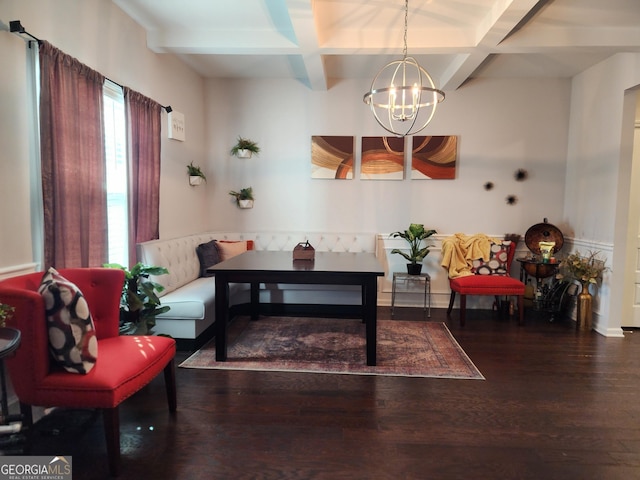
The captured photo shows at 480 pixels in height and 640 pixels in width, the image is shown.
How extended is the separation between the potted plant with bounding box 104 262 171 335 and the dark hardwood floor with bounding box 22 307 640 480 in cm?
42

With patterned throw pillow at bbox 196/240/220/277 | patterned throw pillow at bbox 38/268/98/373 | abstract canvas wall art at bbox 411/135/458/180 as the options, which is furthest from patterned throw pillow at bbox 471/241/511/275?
patterned throw pillow at bbox 38/268/98/373

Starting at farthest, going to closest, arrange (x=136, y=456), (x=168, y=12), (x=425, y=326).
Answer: (x=425, y=326) → (x=168, y=12) → (x=136, y=456)

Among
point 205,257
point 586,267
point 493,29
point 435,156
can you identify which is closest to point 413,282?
point 435,156

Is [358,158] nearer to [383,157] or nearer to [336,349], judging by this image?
[383,157]

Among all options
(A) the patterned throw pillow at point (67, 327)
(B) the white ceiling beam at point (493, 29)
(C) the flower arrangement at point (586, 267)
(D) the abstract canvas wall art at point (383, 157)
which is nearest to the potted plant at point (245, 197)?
(D) the abstract canvas wall art at point (383, 157)

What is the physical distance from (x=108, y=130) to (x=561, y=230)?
492cm

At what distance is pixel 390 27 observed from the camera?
→ 3400 millimetres

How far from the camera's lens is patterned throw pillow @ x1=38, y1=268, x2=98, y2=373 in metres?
1.79

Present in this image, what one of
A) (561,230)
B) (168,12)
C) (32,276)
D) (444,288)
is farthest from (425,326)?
(168,12)

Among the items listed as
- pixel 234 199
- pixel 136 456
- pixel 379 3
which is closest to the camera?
pixel 136 456

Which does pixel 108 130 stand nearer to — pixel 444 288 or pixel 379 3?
pixel 379 3

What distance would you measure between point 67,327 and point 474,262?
3.90 m

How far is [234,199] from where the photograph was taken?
5082 millimetres

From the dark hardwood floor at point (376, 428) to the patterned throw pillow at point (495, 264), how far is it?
143cm
